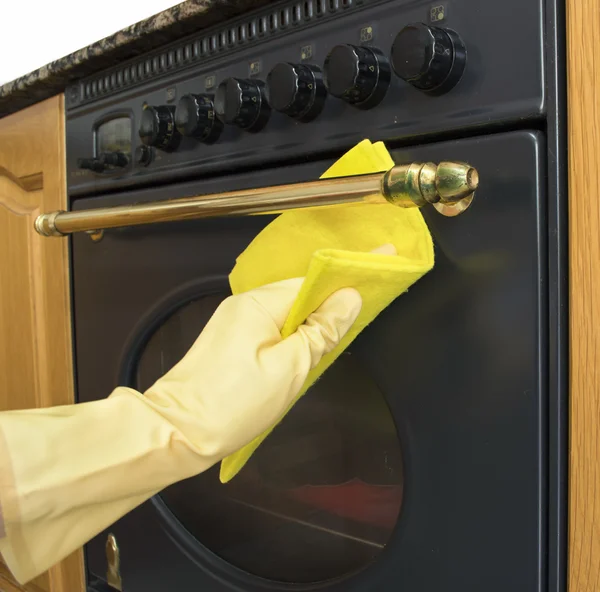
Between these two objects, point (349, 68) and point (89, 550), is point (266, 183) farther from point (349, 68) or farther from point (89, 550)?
point (89, 550)

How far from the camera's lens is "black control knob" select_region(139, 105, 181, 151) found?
59 centimetres

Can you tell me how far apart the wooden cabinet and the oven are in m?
0.10

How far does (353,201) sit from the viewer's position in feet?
1.27

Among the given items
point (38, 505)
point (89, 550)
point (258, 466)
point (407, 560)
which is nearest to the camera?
point (38, 505)

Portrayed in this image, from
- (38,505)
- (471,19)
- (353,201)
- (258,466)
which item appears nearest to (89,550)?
(258,466)

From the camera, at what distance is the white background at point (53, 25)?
3.29ft

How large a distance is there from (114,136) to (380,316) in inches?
15.6

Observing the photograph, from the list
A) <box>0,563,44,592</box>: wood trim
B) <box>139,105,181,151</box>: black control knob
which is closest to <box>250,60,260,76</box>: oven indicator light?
<box>139,105,181,151</box>: black control knob

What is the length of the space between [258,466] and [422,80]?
14.5 inches

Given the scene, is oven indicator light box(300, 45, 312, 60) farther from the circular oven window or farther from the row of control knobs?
the circular oven window

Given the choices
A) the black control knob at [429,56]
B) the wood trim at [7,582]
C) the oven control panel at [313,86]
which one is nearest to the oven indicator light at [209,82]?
the oven control panel at [313,86]

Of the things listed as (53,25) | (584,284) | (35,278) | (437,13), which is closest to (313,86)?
(437,13)

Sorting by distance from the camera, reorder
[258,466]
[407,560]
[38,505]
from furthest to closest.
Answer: [258,466]
[407,560]
[38,505]

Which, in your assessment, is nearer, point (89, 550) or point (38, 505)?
point (38, 505)
